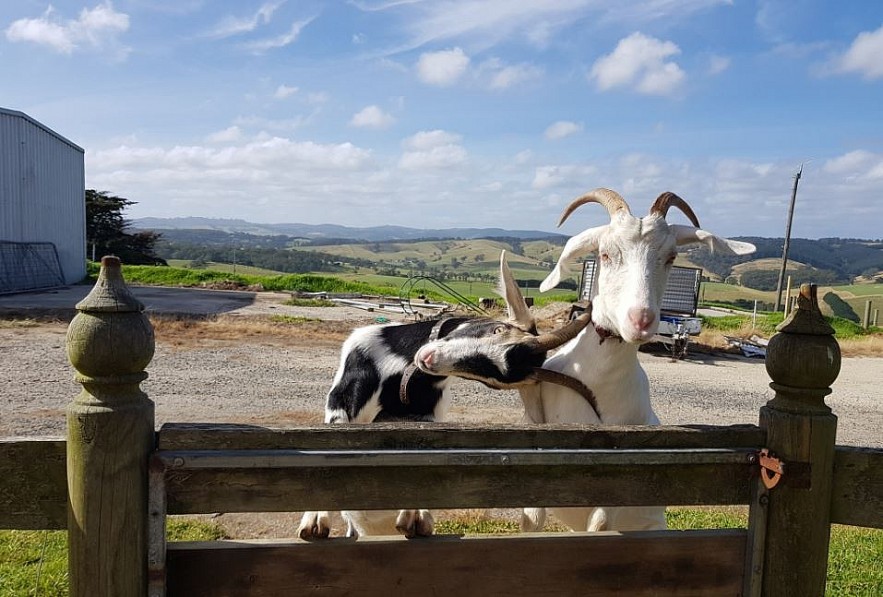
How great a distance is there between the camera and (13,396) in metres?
9.25

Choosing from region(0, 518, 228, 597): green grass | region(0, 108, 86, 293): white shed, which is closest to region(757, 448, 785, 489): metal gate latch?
region(0, 518, 228, 597): green grass

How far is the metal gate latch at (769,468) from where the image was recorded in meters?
2.05

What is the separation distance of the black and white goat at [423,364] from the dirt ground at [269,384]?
219 centimetres

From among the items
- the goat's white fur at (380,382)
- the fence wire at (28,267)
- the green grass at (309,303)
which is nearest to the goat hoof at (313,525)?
the goat's white fur at (380,382)

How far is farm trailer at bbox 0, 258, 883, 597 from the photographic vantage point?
1800mm

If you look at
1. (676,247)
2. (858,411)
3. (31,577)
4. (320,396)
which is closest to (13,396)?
(320,396)

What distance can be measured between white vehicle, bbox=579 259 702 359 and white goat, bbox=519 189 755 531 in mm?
13680

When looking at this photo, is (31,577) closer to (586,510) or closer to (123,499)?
(123,499)

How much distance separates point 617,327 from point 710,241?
0.64 m

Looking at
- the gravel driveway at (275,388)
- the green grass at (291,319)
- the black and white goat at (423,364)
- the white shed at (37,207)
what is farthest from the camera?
the white shed at (37,207)

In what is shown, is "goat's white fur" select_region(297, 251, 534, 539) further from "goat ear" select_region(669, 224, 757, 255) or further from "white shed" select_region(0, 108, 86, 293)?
"white shed" select_region(0, 108, 86, 293)

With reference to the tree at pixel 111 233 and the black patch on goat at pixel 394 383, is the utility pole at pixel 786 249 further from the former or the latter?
the tree at pixel 111 233

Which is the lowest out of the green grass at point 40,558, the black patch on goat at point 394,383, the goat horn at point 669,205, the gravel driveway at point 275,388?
the gravel driveway at point 275,388

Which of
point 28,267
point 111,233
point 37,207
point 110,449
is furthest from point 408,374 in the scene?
point 111,233
